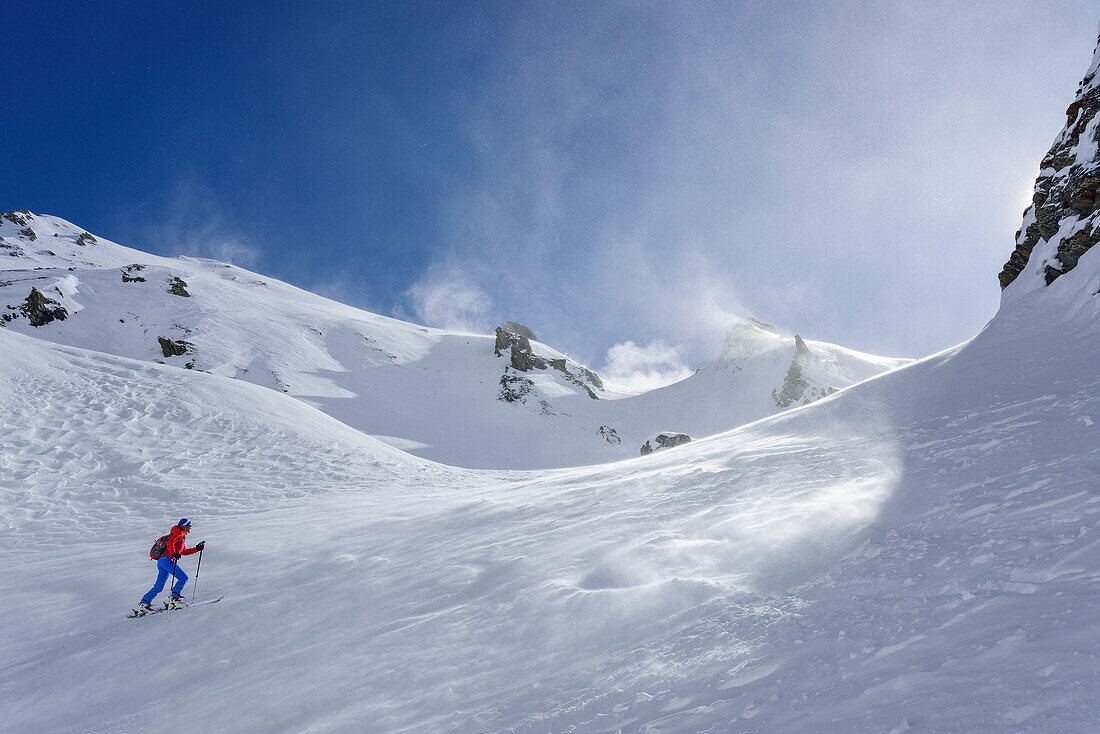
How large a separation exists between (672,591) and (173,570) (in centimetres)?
801

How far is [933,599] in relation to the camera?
11.5ft

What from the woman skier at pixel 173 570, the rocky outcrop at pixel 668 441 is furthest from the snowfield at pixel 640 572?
the rocky outcrop at pixel 668 441

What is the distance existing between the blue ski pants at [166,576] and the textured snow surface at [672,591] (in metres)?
0.45

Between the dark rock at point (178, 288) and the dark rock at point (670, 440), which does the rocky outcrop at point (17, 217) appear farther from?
the dark rock at point (670, 440)

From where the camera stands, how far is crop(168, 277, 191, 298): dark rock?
202 ft

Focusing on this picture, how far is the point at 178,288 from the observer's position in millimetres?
62469

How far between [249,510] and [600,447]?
4036cm

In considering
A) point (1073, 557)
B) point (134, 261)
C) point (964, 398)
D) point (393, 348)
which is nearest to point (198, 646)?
point (1073, 557)

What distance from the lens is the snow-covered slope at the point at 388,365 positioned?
46531 mm

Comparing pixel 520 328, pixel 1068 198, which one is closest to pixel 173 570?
pixel 1068 198

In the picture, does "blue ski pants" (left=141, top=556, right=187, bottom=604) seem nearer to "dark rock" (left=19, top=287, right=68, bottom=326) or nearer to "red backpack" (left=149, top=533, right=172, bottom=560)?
"red backpack" (left=149, top=533, right=172, bottom=560)

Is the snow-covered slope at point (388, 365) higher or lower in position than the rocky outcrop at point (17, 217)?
lower

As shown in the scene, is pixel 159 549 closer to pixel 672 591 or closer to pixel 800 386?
pixel 672 591

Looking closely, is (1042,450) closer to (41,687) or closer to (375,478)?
(41,687)
